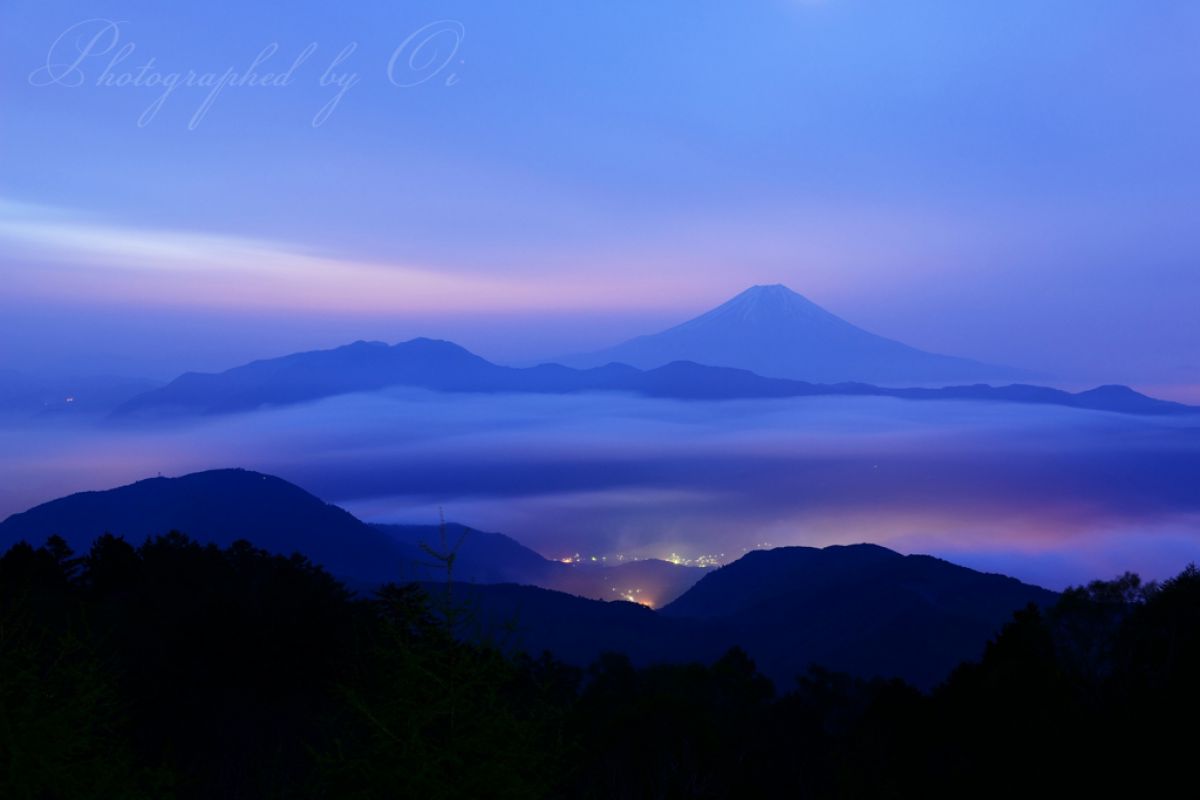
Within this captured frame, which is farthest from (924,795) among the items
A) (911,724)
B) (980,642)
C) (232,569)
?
(980,642)

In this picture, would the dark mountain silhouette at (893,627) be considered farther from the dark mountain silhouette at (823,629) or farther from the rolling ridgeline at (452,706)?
the rolling ridgeline at (452,706)

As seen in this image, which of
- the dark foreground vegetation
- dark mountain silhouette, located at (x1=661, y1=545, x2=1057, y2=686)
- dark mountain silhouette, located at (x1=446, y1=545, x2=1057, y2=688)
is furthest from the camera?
dark mountain silhouette, located at (x1=661, y1=545, x2=1057, y2=686)

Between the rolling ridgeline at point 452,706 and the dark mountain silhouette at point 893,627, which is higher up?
the rolling ridgeline at point 452,706

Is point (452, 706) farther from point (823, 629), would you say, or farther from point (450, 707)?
point (823, 629)

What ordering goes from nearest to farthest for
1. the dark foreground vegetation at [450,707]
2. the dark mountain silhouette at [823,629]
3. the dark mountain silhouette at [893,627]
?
the dark foreground vegetation at [450,707] < the dark mountain silhouette at [823,629] < the dark mountain silhouette at [893,627]

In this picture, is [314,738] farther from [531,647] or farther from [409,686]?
[531,647]

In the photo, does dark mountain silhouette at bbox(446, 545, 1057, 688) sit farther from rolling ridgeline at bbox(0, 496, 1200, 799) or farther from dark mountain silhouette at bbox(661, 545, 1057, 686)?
rolling ridgeline at bbox(0, 496, 1200, 799)

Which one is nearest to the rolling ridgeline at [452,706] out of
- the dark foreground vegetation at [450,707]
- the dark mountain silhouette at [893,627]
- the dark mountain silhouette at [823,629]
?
the dark foreground vegetation at [450,707]

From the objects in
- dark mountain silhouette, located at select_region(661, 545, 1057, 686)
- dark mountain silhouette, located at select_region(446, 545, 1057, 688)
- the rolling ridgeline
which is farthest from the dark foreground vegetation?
dark mountain silhouette, located at select_region(661, 545, 1057, 686)
